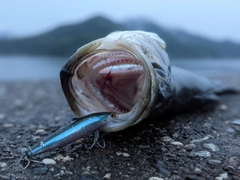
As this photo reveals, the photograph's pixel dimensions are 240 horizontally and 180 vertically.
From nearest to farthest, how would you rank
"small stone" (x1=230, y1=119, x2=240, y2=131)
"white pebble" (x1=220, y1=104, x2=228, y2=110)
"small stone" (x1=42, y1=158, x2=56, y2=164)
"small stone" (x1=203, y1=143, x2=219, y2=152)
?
"small stone" (x1=42, y1=158, x2=56, y2=164) → "small stone" (x1=203, y1=143, x2=219, y2=152) → "small stone" (x1=230, y1=119, x2=240, y2=131) → "white pebble" (x1=220, y1=104, x2=228, y2=110)

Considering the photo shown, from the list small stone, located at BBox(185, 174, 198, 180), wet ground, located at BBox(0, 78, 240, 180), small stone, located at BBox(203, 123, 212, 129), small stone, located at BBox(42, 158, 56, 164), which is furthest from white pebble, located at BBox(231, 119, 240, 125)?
small stone, located at BBox(42, 158, 56, 164)

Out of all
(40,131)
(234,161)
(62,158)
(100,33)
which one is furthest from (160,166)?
(100,33)

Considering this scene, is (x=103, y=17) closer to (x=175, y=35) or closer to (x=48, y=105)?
(x=175, y=35)

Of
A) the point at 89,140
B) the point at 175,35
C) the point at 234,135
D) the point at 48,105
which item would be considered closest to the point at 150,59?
the point at 89,140

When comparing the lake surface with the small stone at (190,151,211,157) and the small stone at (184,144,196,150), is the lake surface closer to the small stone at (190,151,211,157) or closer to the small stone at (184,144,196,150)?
the small stone at (184,144,196,150)

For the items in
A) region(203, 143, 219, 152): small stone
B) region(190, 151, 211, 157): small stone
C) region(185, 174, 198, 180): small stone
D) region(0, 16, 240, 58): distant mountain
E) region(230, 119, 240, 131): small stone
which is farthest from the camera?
region(0, 16, 240, 58): distant mountain

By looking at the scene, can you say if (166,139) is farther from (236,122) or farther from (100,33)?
(100,33)
